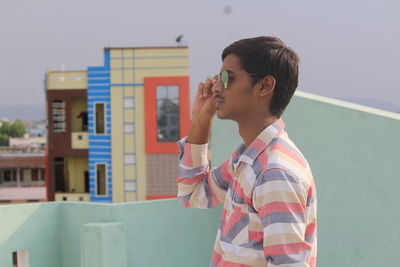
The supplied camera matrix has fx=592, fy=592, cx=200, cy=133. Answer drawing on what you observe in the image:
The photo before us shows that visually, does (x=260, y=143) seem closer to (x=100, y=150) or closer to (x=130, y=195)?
(x=130, y=195)

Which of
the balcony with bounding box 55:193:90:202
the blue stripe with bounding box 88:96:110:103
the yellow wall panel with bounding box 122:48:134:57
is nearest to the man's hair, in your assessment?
the yellow wall panel with bounding box 122:48:134:57

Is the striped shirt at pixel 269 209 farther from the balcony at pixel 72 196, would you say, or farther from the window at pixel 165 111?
the balcony at pixel 72 196

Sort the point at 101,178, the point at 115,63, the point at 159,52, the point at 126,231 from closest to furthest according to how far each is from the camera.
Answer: the point at 126,231
the point at 159,52
the point at 115,63
the point at 101,178

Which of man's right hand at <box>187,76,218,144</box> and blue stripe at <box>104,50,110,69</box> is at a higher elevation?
blue stripe at <box>104,50,110,69</box>

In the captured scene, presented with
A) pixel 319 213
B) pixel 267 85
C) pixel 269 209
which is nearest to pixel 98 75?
pixel 319 213

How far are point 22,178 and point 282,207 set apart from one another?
3001cm

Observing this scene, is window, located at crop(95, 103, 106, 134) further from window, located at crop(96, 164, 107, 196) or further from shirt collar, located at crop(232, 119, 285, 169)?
shirt collar, located at crop(232, 119, 285, 169)

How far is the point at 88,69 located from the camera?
1920cm

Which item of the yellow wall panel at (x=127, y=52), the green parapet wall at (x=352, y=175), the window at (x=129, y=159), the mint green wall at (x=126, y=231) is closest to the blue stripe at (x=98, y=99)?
the yellow wall panel at (x=127, y=52)

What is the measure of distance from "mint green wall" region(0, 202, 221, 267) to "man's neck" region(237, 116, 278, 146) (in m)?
2.10

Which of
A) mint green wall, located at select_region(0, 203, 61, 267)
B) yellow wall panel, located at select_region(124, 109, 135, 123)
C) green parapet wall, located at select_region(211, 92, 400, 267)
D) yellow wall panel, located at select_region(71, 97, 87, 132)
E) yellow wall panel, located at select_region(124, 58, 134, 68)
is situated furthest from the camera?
yellow wall panel, located at select_region(71, 97, 87, 132)

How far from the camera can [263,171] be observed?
108 centimetres

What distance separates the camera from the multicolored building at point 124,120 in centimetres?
1852

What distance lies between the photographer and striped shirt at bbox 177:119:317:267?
1.03m
